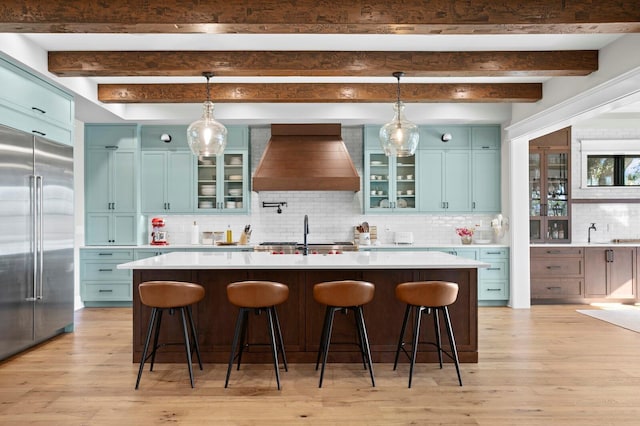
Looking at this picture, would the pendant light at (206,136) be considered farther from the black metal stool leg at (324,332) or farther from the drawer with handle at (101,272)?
the drawer with handle at (101,272)

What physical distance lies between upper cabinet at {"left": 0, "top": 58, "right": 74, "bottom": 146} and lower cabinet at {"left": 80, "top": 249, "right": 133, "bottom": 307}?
199 centimetres

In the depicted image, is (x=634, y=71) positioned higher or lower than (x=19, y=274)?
higher

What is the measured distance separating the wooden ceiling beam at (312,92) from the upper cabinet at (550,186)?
1640 mm

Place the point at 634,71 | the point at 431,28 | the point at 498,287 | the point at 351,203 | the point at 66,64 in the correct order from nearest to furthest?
the point at 431,28, the point at 634,71, the point at 66,64, the point at 498,287, the point at 351,203

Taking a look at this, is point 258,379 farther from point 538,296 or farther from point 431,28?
point 538,296

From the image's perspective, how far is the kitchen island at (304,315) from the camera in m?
4.25

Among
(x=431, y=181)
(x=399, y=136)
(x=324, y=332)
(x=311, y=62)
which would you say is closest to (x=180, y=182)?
(x=311, y=62)

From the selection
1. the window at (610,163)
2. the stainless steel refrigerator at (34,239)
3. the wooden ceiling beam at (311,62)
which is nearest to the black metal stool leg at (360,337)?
the wooden ceiling beam at (311,62)

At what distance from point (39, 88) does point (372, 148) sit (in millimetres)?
4271

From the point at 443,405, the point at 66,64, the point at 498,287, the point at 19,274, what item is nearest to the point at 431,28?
the point at 443,405

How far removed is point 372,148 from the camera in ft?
23.9

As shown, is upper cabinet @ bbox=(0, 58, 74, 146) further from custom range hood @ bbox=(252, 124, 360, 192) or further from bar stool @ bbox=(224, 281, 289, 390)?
bar stool @ bbox=(224, 281, 289, 390)

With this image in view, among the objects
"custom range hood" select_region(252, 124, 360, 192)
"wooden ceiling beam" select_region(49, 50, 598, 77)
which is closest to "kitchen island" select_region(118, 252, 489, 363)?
"wooden ceiling beam" select_region(49, 50, 598, 77)

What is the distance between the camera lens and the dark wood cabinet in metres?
7.00
